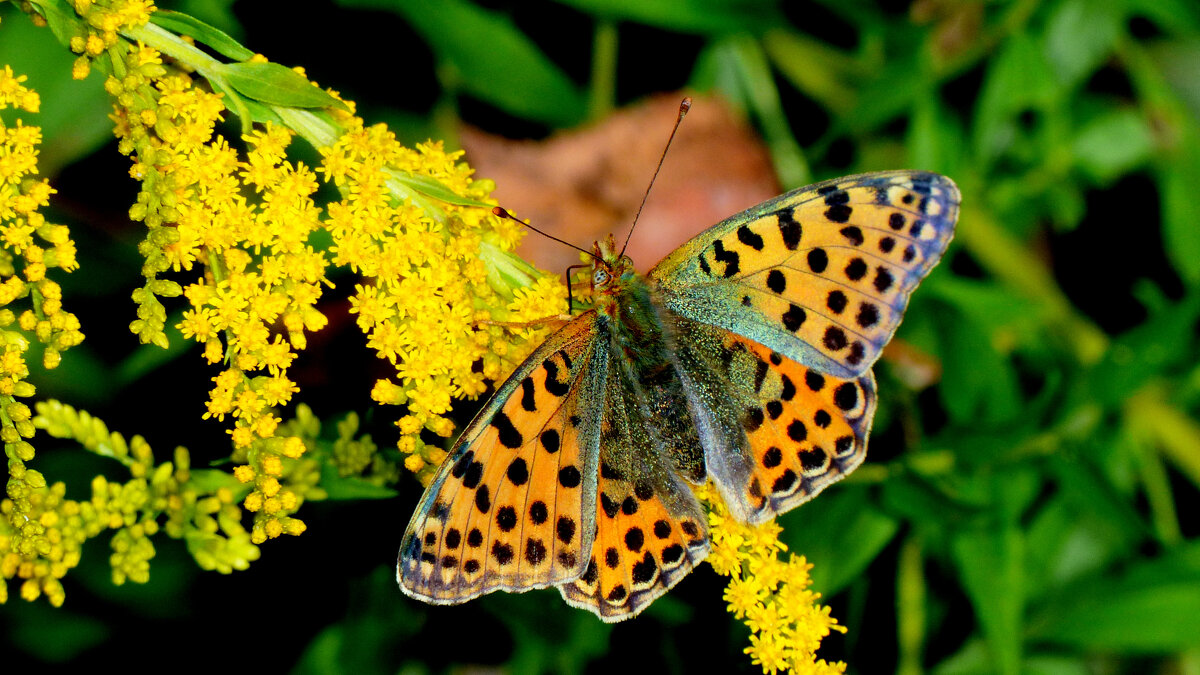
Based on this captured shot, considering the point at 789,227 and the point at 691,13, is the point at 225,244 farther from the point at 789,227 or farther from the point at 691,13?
the point at 691,13

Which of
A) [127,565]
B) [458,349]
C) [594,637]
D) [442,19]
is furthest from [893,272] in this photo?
[442,19]

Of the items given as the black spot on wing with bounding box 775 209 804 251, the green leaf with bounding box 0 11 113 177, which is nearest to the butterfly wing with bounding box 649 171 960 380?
the black spot on wing with bounding box 775 209 804 251

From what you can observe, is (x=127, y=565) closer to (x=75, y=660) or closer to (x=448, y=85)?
(x=75, y=660)

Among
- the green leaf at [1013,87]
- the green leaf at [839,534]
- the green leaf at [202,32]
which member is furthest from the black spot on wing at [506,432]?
the green leaf at [1013,87]

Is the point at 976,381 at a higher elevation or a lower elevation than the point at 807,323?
higher

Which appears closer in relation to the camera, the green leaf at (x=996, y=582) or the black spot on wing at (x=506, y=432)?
the black spot on wing at (x=506, y=432)

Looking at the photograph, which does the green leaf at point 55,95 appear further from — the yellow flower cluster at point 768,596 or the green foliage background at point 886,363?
the yellow flower cluster at point 768,596

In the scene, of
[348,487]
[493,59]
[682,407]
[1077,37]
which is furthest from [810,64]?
[348,487]
